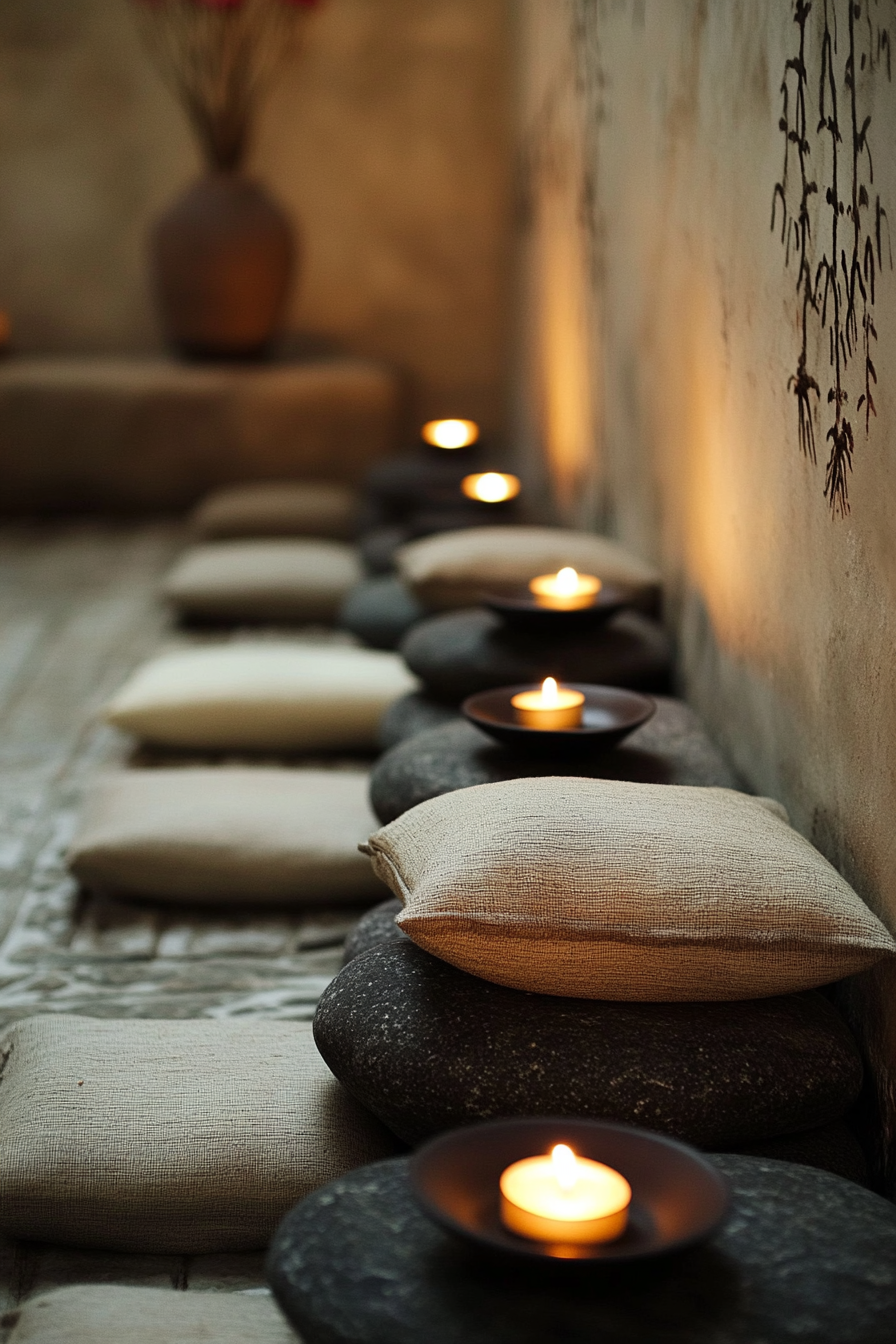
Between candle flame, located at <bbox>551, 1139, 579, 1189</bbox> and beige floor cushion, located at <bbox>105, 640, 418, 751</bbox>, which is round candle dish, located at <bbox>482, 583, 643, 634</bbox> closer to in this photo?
beige floor cushion, located at <bbox>105, 640, 418, 751</bbox>

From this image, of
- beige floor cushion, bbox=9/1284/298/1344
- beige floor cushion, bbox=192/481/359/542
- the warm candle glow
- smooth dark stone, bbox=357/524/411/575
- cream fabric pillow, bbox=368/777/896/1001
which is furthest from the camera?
beige floor cushion, bbox=192/481/359/542

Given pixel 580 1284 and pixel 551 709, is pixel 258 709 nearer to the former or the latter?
pixel 551 709

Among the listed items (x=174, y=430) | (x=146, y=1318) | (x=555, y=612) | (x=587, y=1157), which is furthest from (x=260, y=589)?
(x=587, y=1157)

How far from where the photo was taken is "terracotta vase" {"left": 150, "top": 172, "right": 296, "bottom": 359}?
184 inches

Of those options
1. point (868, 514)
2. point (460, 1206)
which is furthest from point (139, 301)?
point (460, 1206)

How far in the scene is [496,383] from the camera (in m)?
5.44

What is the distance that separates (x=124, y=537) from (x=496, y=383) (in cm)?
162

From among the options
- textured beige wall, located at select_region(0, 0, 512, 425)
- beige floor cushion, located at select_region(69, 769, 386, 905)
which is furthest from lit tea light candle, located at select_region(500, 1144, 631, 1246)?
textured beige wall, located at select_region(0, 0, 512, 425)

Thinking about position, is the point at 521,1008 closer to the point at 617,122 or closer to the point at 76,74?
the point at 617,122

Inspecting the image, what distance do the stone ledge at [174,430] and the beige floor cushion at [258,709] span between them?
227 centimetres

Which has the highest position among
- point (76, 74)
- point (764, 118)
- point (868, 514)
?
point (76, 74)

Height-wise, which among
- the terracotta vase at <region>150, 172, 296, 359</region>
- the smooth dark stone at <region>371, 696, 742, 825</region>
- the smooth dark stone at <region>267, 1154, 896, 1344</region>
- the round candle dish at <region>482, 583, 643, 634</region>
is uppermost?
the terracotta vase at <region>150, 172, 296, 359</region>

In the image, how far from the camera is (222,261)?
A: 15.4 feet

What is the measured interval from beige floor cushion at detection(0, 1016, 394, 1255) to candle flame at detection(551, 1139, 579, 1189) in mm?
446
